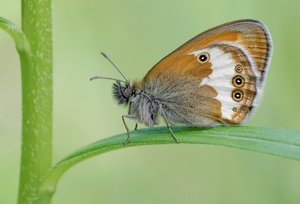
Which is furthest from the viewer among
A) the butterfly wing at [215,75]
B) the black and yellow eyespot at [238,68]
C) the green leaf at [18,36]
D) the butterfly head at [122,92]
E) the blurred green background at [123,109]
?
the blurred green background at [123,109]

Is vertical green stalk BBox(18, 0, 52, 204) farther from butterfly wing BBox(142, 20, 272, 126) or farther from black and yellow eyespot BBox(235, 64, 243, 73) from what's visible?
black and yellow eyespot BBox(235, 64, 243, 73)

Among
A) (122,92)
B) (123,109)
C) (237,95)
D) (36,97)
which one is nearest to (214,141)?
(36,97)

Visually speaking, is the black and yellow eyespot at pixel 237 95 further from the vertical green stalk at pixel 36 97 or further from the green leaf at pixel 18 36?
the green leaf at pixel 18 36

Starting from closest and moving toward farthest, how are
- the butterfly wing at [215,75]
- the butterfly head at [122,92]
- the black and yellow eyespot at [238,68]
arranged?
the butterfly wing at [215,75] < the black and yellow eyespot at [238,68] < the butterfly head at [122,92]

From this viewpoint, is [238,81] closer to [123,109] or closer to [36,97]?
[36,97]

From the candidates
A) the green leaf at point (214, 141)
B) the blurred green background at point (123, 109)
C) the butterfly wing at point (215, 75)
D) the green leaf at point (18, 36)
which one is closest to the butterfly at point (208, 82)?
the butterfly wing at point (215, 75)

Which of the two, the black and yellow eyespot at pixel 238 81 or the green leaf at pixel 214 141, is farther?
the black and yellow eyespot at pixel 238 81

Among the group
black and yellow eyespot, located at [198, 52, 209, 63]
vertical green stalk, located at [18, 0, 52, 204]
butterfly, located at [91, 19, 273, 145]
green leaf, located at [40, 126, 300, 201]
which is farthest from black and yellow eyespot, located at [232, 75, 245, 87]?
vertical green stalk, located at [18, 0, 52, 204]
